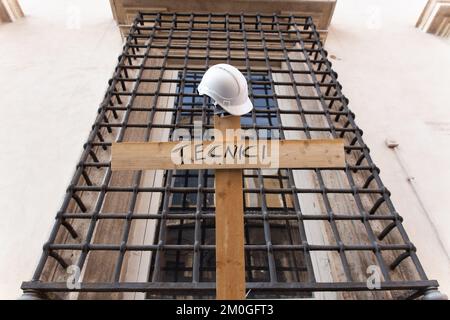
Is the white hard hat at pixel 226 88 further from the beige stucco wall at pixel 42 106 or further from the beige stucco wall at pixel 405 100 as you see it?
the beige stucco wall at pixel 405 100

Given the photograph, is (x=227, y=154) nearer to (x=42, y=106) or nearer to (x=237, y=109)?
(x=237, y=109)

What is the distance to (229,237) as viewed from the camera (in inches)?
38.5

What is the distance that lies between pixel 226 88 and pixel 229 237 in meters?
0.51

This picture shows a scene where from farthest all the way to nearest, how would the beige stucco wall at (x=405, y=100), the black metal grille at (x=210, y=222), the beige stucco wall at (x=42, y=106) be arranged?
the beige stucco wall at (x=405, y=100) → the beige stucco wall at (x=42, y=106) → the black metal grille at (x=210, y=222)

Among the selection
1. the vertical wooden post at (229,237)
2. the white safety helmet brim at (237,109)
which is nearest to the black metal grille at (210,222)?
the vertical wooden post at (229,237)

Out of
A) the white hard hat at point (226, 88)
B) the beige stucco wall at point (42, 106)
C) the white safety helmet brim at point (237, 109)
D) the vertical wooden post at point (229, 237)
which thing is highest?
the beige stucco wall at point (42, 106)

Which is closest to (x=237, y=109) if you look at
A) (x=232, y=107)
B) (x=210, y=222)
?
(x=232, y=107)

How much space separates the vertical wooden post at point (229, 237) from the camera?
0.96m

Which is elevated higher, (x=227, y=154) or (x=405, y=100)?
(x=405, y=100)

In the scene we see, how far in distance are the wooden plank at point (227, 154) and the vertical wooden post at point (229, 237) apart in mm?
57

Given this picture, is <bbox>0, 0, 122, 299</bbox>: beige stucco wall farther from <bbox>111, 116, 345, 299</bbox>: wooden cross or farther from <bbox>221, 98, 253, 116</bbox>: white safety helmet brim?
<bbox>221, 98, 253, 116</bbox>: white safety helmet brim

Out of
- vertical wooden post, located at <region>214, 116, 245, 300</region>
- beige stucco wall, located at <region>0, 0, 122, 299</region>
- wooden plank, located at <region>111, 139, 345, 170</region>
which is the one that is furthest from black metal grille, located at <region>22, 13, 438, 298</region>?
wooden plank, located at <region>111, 139, 345, 170</region>

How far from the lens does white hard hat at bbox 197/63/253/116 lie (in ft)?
3.29
